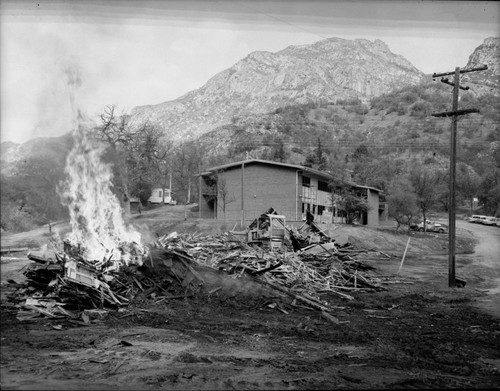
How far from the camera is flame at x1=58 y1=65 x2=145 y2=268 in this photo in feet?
42.3

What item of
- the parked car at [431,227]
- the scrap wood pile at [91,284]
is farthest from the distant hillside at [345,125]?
the scrap wood pile at [91,284]

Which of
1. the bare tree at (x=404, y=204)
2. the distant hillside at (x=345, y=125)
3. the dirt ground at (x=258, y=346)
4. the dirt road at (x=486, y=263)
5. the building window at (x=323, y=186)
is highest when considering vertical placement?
the distant hillside at (x=345, y=125)

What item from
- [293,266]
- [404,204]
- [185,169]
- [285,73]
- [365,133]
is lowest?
[293,266]

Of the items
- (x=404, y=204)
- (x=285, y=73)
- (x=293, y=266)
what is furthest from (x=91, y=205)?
(x=404, y=204)

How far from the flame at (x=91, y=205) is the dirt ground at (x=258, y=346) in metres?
2.51

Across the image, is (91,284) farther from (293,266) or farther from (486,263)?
(486,263)

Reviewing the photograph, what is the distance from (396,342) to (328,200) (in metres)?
44.3

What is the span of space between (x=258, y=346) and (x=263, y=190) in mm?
37192

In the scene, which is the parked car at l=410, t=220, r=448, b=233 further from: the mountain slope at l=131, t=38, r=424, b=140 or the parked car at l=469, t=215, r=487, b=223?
the mountain slope at l=131, t=38, r=424, b=140

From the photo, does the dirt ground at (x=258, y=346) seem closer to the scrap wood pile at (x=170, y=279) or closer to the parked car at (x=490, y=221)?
the scrap wood pile at (x=170, y=279)

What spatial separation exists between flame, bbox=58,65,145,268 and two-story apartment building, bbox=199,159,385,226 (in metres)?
27.9

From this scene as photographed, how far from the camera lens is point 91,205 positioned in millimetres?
13227

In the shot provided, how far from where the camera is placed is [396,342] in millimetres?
8414

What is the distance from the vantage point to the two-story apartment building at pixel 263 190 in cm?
4409
